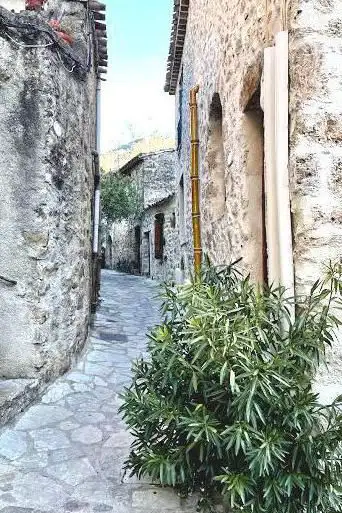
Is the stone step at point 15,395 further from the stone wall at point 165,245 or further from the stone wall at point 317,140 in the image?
→ the stone wall at point 165,245

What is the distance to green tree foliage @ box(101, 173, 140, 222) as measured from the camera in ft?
61.1

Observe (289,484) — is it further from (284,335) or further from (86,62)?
(86,62)

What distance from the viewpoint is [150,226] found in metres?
17.4

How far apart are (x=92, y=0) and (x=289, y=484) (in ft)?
21.2

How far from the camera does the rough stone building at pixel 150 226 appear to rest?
595 inches

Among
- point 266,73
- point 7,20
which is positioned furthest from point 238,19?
point 7,20

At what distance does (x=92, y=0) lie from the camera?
6668 mm

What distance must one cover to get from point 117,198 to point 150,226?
2.15 meters

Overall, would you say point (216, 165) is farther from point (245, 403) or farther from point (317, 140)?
point (245, 403)

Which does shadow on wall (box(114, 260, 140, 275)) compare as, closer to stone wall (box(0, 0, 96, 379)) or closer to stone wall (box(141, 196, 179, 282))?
stone wall (box(141, 196, 179, 282))

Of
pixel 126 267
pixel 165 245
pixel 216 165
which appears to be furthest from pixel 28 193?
pixel 126 267

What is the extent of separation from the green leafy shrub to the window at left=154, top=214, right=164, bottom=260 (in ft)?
42.9

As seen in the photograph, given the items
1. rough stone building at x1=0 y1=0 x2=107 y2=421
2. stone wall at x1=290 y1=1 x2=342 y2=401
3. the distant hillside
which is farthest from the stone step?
the distant hillside

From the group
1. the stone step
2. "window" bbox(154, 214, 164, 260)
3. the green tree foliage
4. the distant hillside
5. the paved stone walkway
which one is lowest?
the paved stone walkway
